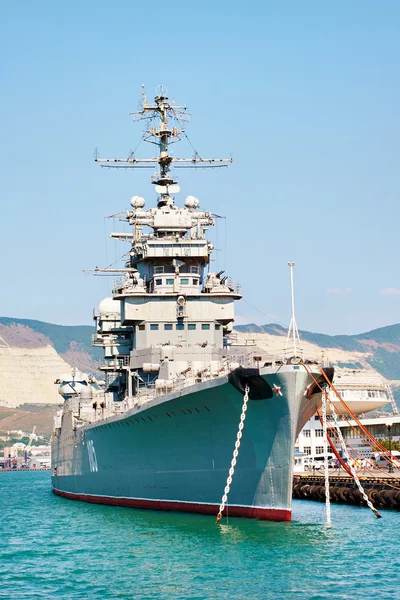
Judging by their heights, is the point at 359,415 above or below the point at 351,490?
above

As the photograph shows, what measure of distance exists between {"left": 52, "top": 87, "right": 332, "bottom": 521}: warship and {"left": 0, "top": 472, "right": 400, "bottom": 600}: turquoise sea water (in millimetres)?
1303

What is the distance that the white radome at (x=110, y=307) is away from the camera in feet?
150

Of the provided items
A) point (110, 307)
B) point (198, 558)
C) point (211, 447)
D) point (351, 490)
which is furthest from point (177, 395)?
point (110, 307)

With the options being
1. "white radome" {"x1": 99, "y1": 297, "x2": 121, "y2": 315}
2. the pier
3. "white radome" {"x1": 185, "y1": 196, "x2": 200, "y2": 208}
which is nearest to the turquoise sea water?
the pier

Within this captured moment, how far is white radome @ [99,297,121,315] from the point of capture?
1804 inches

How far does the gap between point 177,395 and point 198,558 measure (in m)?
6.67

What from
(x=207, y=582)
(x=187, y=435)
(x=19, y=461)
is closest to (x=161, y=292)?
(x=187, y=435)

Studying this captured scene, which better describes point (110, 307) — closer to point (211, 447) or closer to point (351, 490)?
point (351, 490)

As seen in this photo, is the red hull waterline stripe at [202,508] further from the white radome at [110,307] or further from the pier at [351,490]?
the white radome at [110,307]

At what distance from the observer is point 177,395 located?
27.7m

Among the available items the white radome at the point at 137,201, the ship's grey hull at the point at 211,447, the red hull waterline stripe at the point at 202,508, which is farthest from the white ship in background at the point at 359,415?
the ship's grey hull at the point at 211,447

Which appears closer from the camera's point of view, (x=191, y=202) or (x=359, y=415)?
(x=191, y=202)

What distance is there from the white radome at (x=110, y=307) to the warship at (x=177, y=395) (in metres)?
0.07

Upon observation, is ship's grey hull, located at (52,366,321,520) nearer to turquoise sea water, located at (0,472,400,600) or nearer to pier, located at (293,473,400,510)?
turquoise sea water, located at (0,472,400,600)
